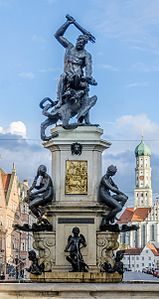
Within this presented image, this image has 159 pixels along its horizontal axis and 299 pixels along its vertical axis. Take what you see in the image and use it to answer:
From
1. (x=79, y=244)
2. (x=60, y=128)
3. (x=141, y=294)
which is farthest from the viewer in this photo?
(x=60, y=128)

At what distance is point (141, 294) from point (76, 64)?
10.1m

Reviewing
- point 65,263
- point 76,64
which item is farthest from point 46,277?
point 76,64

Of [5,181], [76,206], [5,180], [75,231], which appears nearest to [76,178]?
[76,206]

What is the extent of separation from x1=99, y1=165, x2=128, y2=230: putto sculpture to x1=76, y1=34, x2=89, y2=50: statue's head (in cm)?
436

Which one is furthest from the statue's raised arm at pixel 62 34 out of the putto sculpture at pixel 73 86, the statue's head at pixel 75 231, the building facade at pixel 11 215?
the building facade at pixel 11 215

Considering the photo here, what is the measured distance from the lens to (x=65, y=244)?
69.2 ft

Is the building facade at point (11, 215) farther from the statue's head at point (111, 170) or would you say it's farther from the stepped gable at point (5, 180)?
the statue's head at point (111, 170)

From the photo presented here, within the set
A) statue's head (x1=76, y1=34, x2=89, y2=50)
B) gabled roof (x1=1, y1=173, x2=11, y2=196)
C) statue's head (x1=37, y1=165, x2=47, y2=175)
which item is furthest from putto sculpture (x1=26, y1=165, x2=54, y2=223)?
gabled roof (x1=1, y1=173, x2=11, y2=196)

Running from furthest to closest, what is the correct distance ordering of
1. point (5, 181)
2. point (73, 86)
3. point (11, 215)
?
point (11, 215)
point (5, 181)
point (73, 86)

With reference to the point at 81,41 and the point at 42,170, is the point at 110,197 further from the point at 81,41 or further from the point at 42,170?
the point at 81,41

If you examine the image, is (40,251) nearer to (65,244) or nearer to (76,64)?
(65,244)

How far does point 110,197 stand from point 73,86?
13.4ft

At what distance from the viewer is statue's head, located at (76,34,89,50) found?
2306 centimetres

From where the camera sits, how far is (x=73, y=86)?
23.0m
